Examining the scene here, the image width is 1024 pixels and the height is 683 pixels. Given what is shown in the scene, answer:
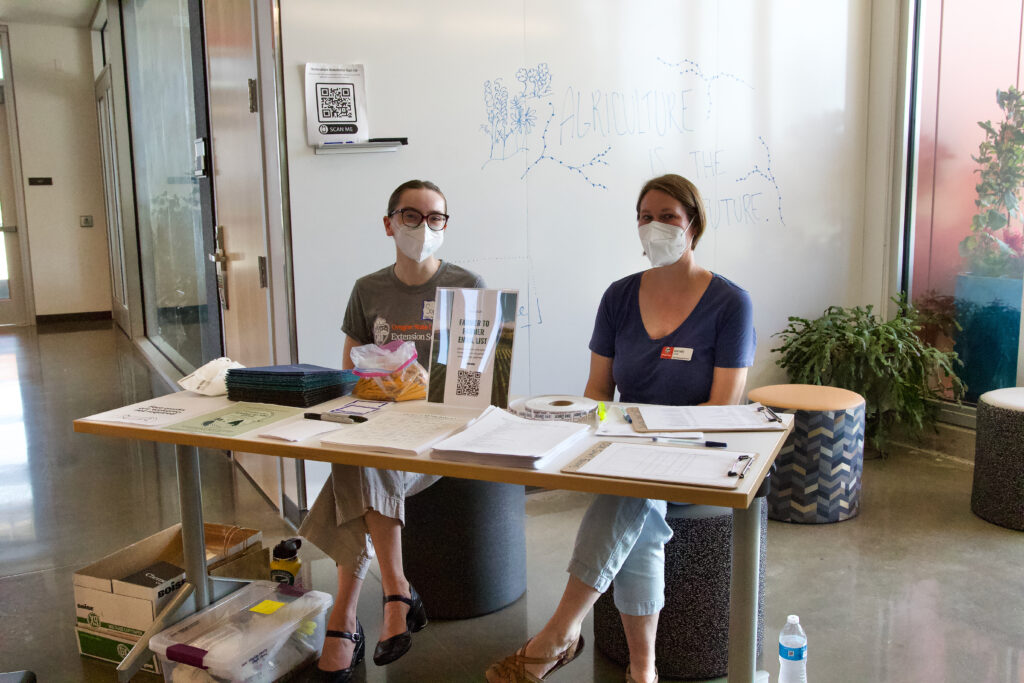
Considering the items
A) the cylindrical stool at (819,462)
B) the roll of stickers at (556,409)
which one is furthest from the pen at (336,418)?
the cylindrical stool at (819,462)

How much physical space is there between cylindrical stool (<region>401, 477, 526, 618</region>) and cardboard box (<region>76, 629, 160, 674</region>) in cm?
69

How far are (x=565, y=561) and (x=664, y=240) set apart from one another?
1.13m

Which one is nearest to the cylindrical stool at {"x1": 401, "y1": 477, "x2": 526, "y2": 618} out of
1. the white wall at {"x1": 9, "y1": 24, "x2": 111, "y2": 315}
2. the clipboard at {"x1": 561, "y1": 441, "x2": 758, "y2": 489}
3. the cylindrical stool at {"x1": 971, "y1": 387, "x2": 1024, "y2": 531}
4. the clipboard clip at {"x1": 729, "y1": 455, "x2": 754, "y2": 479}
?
the clipboard at {"x1": 561, "y1": 441, "x2": 758, "y2": 489}

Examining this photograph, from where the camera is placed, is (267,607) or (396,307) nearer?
→ (267,607)

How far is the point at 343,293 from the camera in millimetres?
3043

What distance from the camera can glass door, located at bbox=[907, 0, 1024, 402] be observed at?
12.4 feet

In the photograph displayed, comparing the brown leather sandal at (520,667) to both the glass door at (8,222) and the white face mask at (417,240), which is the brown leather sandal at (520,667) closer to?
the white face mask at (417,240)

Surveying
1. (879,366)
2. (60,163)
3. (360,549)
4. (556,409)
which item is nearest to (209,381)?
(360,549)

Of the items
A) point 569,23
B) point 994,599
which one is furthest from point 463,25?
point 994,599

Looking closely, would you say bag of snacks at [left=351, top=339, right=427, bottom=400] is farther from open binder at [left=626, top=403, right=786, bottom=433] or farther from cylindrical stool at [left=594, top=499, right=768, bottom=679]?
cylindrical stool at [left=594, top=499, right=768, bottom=679]

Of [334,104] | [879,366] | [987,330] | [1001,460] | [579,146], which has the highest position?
[334,104]

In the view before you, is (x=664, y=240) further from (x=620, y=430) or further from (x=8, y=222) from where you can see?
(x=8, y=222)

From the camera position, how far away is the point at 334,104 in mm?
2906

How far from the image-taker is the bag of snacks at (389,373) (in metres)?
2.15
